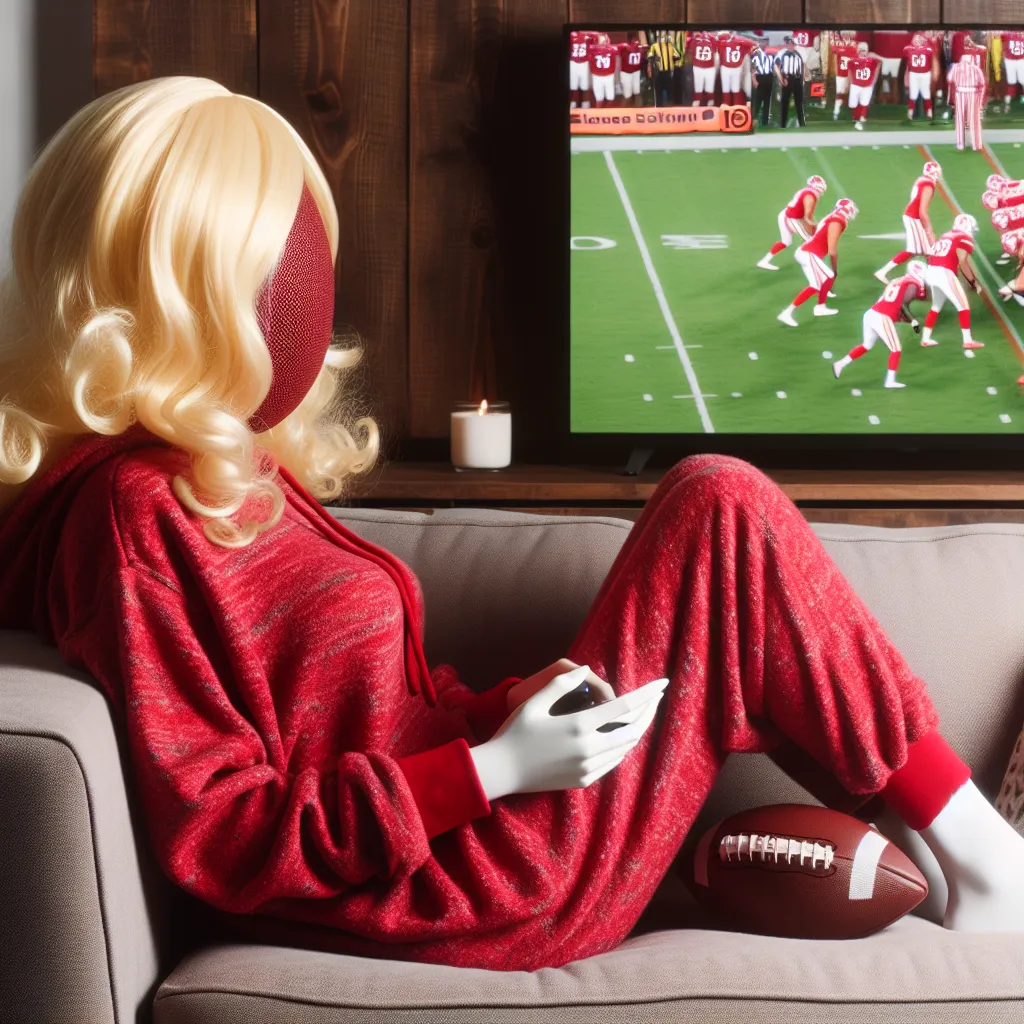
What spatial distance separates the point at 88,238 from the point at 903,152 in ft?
5.31

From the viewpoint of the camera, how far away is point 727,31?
205 centimetres

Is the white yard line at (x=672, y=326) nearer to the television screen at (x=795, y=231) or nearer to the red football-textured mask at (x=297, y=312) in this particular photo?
the television screen at (x=795, y=231)

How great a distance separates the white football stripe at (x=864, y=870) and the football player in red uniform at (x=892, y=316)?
128 cm

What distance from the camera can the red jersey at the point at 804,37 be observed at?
2.05m

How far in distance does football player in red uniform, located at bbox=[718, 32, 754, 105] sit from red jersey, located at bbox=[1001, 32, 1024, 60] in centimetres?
44

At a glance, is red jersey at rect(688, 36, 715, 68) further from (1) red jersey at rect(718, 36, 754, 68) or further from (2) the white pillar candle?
(2) the white pillar candle

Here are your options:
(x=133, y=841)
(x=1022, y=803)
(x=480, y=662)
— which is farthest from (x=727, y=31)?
(x=133, y=841)

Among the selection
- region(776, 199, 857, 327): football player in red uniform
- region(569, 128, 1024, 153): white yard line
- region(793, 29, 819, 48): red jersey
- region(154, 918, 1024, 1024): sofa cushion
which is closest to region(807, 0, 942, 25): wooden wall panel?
region(793, 29, 819, 48): red jersey

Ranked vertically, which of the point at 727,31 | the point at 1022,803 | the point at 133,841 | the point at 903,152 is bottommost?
the point at 1022,803

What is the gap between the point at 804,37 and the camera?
2.05 m

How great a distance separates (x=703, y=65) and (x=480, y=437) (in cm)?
77

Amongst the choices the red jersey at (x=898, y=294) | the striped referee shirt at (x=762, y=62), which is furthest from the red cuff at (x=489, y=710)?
the striped referee shirt at (x=762, y=62)

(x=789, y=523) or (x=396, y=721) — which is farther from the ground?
(x=789, y=523)

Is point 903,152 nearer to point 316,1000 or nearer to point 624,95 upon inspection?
point 624,95
